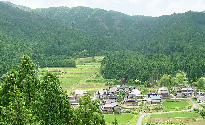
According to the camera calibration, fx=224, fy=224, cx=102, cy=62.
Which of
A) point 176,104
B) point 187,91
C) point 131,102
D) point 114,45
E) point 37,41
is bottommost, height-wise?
point 176,104

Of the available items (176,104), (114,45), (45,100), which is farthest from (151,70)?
(114,45)

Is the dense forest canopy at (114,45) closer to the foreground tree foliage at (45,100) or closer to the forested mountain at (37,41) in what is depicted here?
the forested mountain at (37,41)

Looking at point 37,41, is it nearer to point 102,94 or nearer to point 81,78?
point 81,78

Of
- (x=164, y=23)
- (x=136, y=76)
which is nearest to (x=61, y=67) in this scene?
(x=136, y=76)

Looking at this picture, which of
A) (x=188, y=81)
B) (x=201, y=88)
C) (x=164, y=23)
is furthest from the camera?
(x=164, y=23)

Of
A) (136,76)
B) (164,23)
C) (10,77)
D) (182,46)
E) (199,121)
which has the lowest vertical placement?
(199,121)

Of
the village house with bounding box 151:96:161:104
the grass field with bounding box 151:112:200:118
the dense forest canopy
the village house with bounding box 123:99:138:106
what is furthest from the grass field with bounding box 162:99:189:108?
the dense forest canopy

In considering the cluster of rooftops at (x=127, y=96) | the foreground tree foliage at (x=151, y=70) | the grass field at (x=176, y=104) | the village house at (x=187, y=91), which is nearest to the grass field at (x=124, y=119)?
the cluster of rooftops at (x=127, y=96)

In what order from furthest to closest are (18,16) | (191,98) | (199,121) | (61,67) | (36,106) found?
(18,16) < (61,67) < (191,98) < (199,121) < (36,106)

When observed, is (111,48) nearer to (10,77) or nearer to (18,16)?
(18,16)
